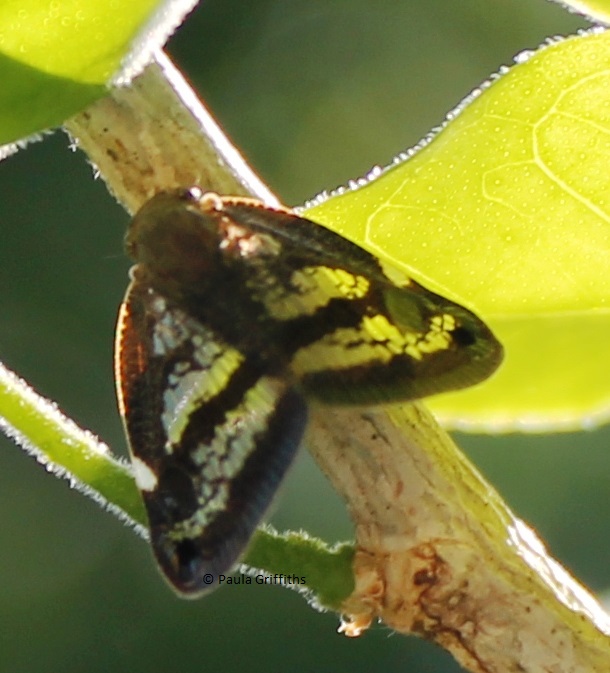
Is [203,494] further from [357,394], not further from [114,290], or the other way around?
[114,290]

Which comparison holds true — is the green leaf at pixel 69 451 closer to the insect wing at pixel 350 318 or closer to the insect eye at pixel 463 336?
the insect wing at pixel 350 318

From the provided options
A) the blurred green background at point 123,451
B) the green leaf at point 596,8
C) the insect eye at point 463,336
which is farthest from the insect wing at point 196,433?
the blurred green background at point 123,451

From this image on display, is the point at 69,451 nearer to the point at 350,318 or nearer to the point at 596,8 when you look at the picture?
the point at 350,318

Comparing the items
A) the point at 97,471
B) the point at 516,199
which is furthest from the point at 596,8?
the point at 97,471

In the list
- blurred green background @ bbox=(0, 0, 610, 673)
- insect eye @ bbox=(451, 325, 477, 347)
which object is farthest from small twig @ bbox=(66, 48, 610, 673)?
blurred green background @ bbox=(0, 0, 610, 673)

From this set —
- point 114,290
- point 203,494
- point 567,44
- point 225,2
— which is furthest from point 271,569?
point 225,2

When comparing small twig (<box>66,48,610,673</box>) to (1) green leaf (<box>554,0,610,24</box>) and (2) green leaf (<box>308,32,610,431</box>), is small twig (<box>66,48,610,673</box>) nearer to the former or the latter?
(2) green leaf (<box>308,32,610,431</box>)

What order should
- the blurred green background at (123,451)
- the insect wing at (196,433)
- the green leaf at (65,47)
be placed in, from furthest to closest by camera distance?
the blurred green background at (123,451)
the insect wing at (196,433)
the green leaf at (65,47)
